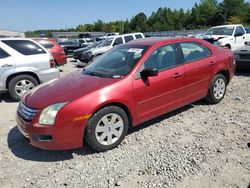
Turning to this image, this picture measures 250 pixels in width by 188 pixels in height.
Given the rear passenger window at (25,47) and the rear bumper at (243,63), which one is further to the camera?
the rear bumper at (243,63)

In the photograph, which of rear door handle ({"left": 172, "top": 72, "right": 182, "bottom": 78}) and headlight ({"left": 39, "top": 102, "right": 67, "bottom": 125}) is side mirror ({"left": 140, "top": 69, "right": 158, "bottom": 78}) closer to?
rear door handle ({"left": 172, "top": 72, "right": 182, "bottom": 78})

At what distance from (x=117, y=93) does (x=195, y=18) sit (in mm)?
75973

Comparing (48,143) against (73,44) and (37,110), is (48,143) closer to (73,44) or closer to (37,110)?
(37,110)

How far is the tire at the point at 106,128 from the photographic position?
3.85 metres

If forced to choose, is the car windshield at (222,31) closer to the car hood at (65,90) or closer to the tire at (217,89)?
the tire at (217,89)

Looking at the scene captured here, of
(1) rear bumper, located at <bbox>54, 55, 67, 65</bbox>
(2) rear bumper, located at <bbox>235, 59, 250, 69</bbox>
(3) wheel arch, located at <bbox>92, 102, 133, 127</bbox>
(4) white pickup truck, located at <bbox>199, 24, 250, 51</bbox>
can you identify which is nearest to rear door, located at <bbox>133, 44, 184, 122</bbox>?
(3) wheel arch, located at <bbox>92, 102, 133, 127</bbox>

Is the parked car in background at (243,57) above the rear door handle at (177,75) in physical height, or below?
below

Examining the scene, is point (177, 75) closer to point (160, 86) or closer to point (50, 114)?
point (160, 86)

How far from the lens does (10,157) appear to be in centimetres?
407

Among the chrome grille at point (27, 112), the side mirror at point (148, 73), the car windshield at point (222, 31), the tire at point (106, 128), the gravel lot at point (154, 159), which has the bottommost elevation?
the gravel lot at point (154, 159)

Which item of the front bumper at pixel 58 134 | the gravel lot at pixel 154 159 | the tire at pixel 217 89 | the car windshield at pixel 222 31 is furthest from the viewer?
the car windshield at pixel 222 31

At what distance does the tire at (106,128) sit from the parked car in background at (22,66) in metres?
3.94

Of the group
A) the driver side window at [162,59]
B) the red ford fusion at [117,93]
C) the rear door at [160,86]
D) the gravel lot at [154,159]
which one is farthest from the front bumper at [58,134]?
the driver side window at [162,59]

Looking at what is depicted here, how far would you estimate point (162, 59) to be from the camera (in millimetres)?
4750
